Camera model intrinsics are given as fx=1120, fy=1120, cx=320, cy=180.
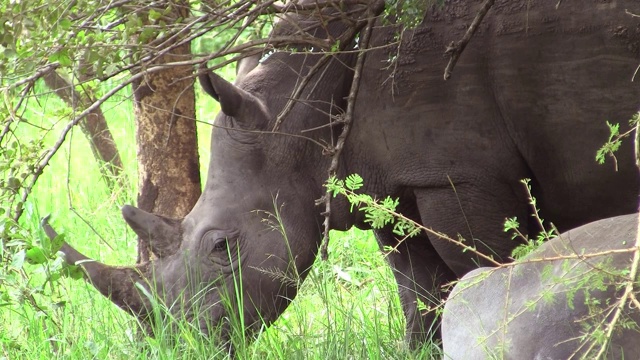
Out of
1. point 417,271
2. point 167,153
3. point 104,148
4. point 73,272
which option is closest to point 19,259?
point 73,272

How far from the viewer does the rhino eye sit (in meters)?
4.59

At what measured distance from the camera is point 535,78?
4.22 m

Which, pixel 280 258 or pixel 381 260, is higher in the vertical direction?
pixel 280 258

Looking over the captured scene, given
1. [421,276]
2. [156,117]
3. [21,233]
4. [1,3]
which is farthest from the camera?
[156,117]

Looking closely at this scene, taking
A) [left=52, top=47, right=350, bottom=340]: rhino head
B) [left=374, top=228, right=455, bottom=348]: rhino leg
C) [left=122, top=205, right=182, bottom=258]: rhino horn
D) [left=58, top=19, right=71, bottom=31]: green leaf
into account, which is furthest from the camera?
[left=374, top=228, right=455, bottom=348]: rhino leg

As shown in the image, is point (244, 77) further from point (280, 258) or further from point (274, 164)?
point (280, 258)

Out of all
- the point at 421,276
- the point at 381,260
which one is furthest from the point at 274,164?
the point at 381,260

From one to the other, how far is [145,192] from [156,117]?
14.9 inches

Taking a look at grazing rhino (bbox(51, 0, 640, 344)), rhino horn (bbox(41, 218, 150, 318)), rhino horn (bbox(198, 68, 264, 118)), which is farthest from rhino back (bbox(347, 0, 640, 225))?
rhino horn (bbox(41, 218, 150, 318))

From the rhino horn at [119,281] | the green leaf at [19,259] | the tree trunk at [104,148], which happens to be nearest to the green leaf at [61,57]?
the green leaf at [19,259]

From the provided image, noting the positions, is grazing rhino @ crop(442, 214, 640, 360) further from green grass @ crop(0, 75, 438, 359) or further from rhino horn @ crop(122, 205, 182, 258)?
rhino horn @ crop(122, 205, 182, 258)

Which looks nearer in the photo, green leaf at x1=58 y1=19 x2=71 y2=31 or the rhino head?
green leaf at x1=58 y1=19 x2=71 y2=31

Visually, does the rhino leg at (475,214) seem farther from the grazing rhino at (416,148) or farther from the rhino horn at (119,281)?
the rhino horn at (119,281)

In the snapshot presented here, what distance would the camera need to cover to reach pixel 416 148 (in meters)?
4.41
